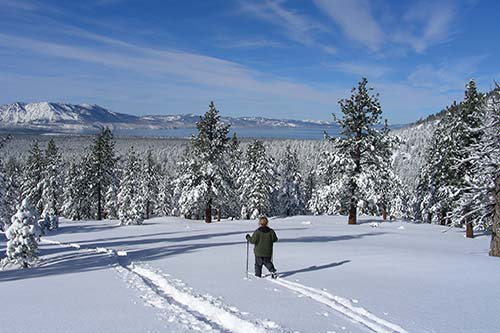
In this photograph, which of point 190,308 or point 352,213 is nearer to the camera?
point 190,308

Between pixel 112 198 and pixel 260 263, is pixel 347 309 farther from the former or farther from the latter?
pixel 112 198

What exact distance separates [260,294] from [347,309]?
2.23m

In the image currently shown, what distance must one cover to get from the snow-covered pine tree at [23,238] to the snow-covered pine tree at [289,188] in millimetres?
43053

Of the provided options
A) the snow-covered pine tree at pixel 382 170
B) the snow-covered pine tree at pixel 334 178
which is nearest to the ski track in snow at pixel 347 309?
the snow-covered pine tree at pixel 334 178

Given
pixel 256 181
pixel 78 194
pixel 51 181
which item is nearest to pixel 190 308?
pixel 256 181

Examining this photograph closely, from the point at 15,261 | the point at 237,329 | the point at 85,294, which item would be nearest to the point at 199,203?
the point at 15,261

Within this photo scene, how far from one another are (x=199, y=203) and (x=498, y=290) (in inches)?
1162

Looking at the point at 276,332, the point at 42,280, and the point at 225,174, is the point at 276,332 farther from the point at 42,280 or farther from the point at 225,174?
the point at 225,174

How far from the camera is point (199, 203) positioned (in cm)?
3772

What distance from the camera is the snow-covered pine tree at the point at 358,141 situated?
3188 cm

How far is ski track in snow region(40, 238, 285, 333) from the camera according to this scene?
7.32 metres

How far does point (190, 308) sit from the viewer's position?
8.76 metres

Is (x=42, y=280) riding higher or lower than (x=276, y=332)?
lower

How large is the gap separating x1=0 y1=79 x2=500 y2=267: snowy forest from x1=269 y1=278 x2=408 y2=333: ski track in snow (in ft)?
34.7
